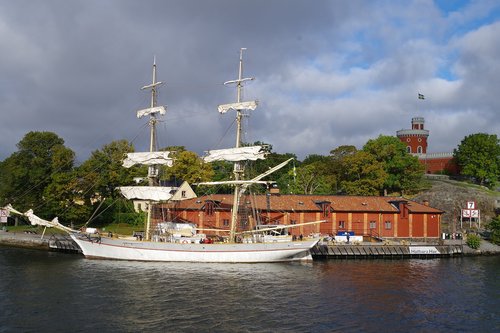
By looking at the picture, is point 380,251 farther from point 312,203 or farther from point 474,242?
point 474,242

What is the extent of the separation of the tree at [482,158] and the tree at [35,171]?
269 ft

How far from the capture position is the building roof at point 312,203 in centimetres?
6669

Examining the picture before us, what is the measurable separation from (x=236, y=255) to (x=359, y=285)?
17.0 metres

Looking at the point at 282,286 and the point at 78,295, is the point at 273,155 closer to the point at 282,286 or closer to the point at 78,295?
the point at 282,286

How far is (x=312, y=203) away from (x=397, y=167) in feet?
96.0

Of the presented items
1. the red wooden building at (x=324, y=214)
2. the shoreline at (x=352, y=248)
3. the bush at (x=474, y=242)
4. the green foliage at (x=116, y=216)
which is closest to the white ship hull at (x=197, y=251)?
the shoreline at (x=352, y=248)

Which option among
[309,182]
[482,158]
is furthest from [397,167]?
[482,158]

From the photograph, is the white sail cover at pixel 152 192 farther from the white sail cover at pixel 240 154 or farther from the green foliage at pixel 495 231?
the green foliage at pixel 495 231

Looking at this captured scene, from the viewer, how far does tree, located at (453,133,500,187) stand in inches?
3814

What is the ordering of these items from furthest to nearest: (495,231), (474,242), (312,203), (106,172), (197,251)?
(106,172) < (312,203) < (495,231) < (474,242) < (197,251)

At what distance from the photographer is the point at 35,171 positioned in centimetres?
7475

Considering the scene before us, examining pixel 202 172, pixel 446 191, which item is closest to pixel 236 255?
pixel 202 172

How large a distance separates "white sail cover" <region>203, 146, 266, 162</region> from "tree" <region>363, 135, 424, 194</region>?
121ft

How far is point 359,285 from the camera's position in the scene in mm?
40719
